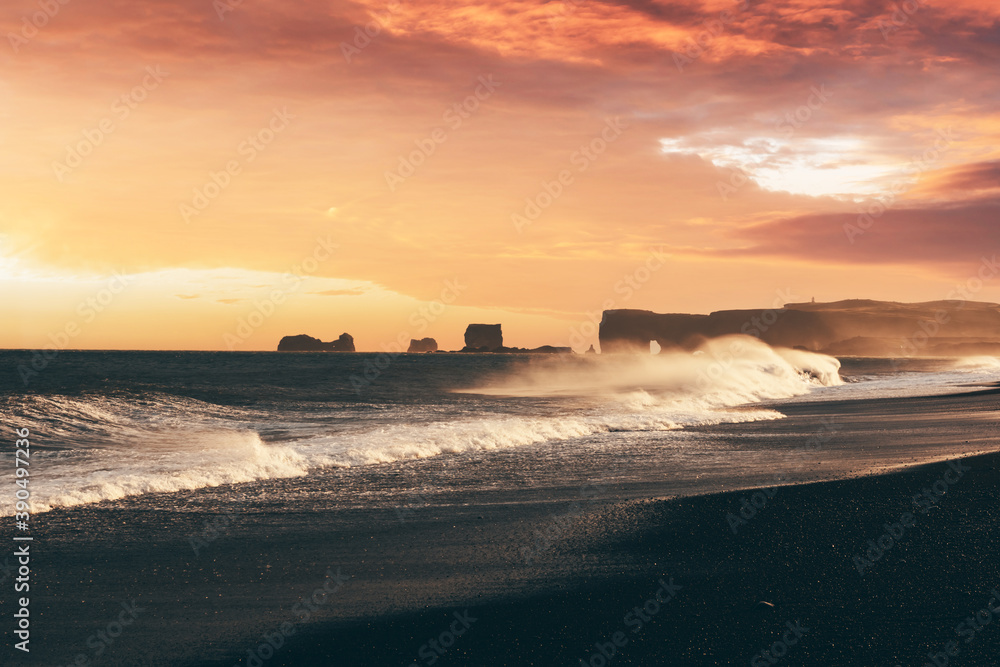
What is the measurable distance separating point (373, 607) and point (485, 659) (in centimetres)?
150

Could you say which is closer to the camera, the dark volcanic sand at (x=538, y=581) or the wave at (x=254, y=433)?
the dark volcanic sand at (x=538, y=581)

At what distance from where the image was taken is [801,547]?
25.7 feet

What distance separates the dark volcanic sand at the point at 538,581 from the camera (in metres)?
5.44

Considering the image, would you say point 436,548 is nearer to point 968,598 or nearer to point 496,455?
point 968,598

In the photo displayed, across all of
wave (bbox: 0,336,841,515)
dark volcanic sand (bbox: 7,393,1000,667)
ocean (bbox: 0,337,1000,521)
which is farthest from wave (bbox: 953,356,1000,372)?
dark volcanic sand (bbox: 7,393,1000,667)

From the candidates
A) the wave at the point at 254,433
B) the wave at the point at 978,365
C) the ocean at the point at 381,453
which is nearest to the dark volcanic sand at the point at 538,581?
the ocean at the point at 381,453

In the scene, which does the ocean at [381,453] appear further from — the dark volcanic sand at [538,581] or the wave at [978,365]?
the wave at [978,365]

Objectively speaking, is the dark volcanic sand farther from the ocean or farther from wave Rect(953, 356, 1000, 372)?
wave Rect(953, 356, 1000, 372)

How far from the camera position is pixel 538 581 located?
7012 millimetres

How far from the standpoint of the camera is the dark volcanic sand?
544cm

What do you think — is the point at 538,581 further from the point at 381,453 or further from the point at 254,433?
the point at 254,433

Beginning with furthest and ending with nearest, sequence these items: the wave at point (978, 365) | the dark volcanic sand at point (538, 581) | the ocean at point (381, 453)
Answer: the wave at point (978, 365)
the ocean at point (381, 453)
the dark volcanic sand at point (538, 581)

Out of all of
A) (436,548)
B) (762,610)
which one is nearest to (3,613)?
(436,548)

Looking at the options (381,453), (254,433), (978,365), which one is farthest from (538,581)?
(978,365)
